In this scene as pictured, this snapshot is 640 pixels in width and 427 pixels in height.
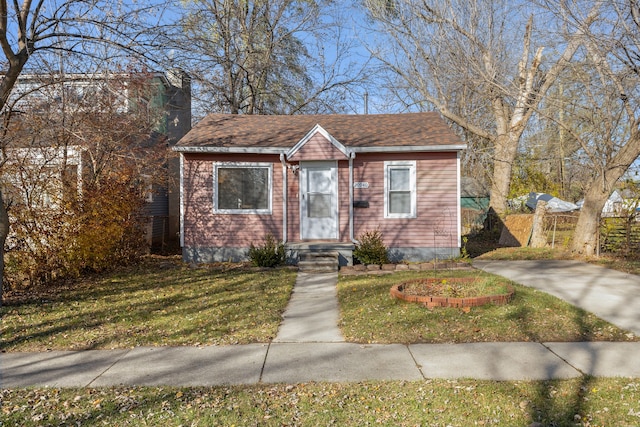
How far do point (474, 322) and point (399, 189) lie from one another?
645cm

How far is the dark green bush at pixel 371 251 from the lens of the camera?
451 inches

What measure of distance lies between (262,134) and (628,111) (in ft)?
31.1

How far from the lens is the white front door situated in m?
12.2

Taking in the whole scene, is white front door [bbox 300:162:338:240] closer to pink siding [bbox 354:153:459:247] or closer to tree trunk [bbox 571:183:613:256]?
pink siding [bbox 354:153:459:247]

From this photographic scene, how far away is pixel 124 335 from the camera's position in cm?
593

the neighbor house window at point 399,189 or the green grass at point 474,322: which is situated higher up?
the neighbor house window at point 399,189

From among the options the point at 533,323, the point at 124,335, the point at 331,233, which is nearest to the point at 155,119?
the point at 331,233

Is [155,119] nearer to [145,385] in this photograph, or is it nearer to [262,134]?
[262,134]

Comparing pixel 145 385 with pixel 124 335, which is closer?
pixel 145 385

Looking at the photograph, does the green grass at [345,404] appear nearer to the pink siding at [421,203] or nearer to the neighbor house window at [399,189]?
the pink siding at [421,203]

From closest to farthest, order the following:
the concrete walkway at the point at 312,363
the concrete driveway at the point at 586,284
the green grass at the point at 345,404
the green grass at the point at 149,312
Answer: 1. the green grass at the point at 345,404
2. the concrete walkway at the point at 312,363
3. the green grass at the point at 149,312
4. the concrete driveway at the point at 586,284

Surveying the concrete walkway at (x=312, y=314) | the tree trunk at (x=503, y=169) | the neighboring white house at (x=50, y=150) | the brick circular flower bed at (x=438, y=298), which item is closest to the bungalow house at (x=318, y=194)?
the neighboring white house at (x=50, y=150)

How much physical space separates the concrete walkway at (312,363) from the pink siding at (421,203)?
6165mm

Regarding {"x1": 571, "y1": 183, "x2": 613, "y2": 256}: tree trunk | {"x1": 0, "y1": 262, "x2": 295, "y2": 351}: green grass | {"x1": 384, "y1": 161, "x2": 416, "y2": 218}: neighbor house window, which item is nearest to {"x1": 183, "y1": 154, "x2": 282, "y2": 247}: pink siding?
{"x1": 0, "y1": 262, "x2": 295, "y2": 351}: green grass
